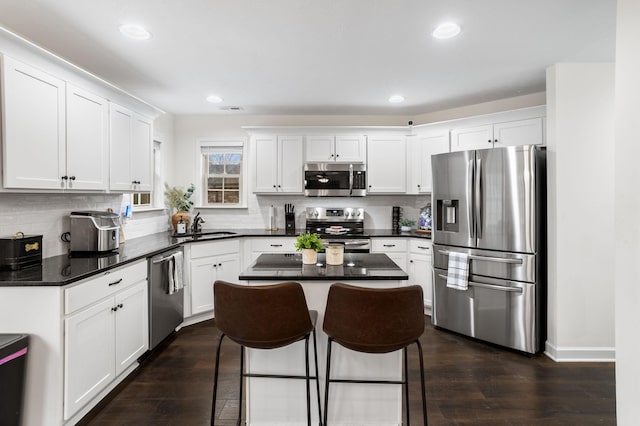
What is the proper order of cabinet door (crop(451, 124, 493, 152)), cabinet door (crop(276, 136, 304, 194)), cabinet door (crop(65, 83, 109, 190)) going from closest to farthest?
cabinet door (crop(65, 83, 109, 190)), cabinet door (crop(451, 124, 493, 152)), cabinet door (crop(276, 136, 304, 194))

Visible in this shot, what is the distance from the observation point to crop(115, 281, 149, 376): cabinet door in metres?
2.48

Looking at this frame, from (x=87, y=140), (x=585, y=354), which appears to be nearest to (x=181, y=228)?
(x=87, y=140)

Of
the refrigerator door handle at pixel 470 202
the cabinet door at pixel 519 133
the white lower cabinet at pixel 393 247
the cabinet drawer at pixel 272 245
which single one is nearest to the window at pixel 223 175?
the cabinet drawer at pixel 272 245

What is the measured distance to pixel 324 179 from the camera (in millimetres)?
4547

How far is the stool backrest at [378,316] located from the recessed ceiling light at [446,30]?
1809 millimetres

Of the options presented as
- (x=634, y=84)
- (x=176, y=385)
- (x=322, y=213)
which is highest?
(x=634, y=84)

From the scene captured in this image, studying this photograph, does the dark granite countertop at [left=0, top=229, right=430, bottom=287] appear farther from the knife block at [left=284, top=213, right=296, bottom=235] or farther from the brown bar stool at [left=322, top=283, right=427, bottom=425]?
the brown bar stool at [left=322, top=283, right=427, bottom=425]

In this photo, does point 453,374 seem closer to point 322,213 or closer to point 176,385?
point 176,385

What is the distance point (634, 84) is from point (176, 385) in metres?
3.28

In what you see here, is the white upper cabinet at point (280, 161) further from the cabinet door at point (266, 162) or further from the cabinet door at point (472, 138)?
the cabinet door at point (472, 138)

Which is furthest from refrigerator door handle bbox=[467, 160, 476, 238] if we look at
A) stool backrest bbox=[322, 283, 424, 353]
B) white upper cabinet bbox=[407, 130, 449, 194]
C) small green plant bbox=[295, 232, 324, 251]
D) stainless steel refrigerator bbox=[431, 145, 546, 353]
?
stool backrest bbox=[322, 283, 424, 353]

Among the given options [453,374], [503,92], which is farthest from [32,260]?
[503,92]

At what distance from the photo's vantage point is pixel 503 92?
3828mm

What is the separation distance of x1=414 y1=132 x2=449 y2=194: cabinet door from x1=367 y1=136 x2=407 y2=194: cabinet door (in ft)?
0.66
